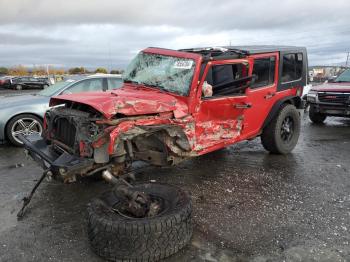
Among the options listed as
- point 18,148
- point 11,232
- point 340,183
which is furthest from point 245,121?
point 18,148

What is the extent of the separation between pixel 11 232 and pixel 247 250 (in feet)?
7.90

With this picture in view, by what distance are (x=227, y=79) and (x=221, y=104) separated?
0.54 metres

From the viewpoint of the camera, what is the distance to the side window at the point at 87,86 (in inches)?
286

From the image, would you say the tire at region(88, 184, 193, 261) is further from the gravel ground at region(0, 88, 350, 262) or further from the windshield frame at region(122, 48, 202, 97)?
the windshield frame at region(122, 48, 202, 97)

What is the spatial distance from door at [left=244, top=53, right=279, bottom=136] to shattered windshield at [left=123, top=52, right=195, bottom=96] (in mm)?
1168

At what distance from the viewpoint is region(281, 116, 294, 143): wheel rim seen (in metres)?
6.40

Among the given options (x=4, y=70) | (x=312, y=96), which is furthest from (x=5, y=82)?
(x=4, y=70)

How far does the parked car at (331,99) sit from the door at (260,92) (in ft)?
14.6

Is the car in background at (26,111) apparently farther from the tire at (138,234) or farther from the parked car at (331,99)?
the parked car at (331,99)

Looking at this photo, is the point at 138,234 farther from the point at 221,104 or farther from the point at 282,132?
the point at 282,132

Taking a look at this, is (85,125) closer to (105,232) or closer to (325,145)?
(105,232)

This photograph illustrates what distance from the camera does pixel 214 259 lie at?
119 inches

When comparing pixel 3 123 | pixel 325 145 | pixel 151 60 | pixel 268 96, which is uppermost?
pixel 151 60

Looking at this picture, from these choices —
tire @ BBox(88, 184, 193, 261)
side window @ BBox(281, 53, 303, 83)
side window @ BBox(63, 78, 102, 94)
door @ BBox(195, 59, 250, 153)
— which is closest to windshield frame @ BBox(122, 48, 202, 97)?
door @ BBox(195, 59, 250, 153)
